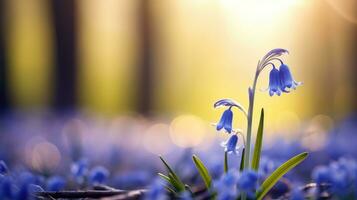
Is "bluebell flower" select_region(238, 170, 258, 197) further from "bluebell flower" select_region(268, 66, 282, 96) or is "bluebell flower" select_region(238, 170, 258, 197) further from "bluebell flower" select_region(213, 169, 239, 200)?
"bluebell flower" select_region(268, 66, 282, 96)

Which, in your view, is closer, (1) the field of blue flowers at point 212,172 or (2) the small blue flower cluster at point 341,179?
(1) the field of blue flowers at point 212,172

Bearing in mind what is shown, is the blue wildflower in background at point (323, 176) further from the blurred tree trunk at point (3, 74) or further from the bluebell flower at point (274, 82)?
the blurred tree trunk at point (3, 74)

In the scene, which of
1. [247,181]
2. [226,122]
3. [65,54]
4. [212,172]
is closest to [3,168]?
[226,122]

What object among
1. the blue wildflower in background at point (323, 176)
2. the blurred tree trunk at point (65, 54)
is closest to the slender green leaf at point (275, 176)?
the blue wildflower in background at point (323, 176)

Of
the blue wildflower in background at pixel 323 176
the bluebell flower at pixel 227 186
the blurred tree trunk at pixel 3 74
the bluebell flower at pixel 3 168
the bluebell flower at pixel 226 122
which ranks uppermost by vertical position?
the blurred tree trunk at pixel 3 74

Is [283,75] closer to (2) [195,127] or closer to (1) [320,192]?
(1) [320,192]

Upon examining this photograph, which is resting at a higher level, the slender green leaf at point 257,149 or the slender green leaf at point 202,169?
the slender green leaf at point 257,149

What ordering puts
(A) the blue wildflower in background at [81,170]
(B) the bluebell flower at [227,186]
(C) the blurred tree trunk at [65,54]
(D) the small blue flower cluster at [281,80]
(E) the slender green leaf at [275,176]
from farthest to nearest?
(C) the blurred tree trunk at [65,54] → (A) the blue wildflower in background at [81,170] → (D) the small blue flower cluster at [281,80] → (E) the slender green leaf at [275,176] → (B) the bluebell flower at [227,186]

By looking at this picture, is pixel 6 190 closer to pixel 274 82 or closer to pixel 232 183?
pixel 232 183
